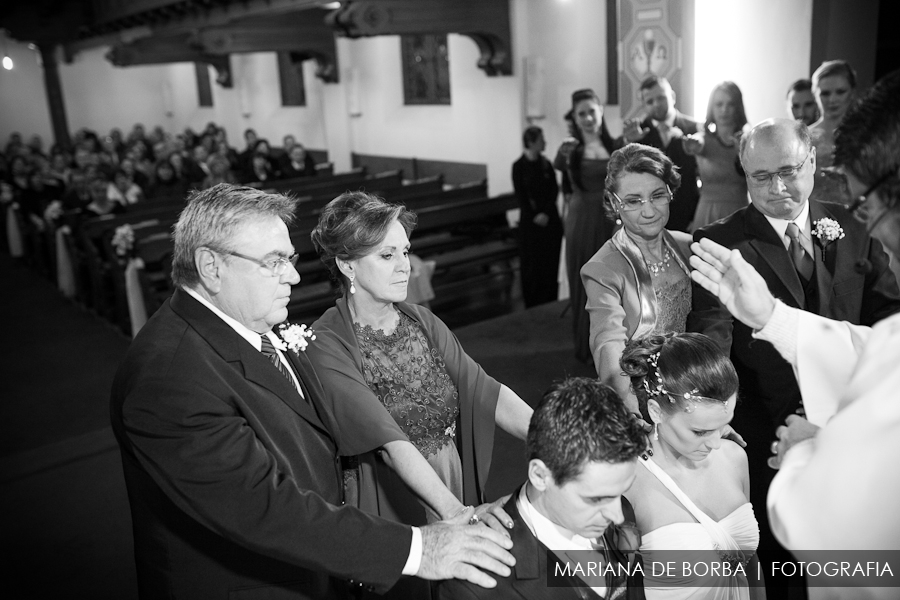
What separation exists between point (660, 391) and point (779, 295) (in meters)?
0.67

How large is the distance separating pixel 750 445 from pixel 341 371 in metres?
1.31

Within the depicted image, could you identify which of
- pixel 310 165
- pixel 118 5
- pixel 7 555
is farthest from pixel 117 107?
pixel 7 555

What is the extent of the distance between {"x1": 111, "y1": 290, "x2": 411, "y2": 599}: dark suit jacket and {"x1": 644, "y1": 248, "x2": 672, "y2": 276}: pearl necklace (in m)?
1.20

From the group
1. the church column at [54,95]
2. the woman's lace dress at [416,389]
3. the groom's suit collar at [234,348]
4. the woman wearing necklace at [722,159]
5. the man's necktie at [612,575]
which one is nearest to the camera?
the man's necktie at [612,575]

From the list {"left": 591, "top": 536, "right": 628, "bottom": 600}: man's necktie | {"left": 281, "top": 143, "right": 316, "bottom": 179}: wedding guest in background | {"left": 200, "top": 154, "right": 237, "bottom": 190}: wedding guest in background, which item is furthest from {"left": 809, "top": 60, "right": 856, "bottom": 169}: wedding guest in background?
{"left": 281, "top": 143, "right": 316, "bottom": 179}: wedding guest in background

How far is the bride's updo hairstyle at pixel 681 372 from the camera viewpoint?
6.08 ft

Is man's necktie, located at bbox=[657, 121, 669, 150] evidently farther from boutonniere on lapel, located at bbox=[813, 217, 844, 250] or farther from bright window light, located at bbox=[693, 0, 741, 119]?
boutonniere on lapel, located at bbox=[813, 217, 844, 250]

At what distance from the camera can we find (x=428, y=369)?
239 centimetres

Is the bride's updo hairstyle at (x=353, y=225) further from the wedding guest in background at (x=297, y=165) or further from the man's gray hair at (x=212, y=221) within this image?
the wedding guest in background at (x=297, y=165)

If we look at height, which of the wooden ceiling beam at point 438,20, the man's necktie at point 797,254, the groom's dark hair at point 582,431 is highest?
the wooden ceiling beam at point 438,20

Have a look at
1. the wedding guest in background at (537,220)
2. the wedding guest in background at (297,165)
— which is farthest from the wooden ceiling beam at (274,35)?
the wedding guest in background at (537,220)

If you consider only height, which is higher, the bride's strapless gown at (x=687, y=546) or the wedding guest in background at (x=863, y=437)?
the wedding guest in background at (x=863, y=437)

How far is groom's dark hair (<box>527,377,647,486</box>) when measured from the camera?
150cm

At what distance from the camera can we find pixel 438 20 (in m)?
8.37
